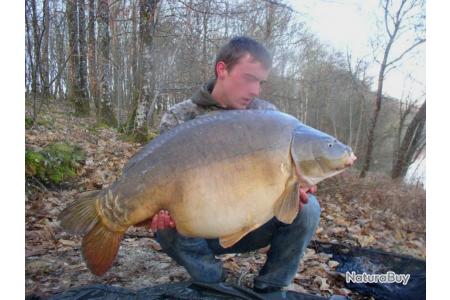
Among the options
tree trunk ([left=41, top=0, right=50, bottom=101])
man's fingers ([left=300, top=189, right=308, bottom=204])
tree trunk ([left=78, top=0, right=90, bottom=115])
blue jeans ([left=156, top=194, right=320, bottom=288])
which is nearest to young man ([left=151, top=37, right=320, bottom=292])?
blue jeans ([left=156, top=194, right=320, bottom=288])

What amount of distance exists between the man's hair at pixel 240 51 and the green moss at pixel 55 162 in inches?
28.1

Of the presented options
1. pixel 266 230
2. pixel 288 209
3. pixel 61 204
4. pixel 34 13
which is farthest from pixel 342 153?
pixel 34 13

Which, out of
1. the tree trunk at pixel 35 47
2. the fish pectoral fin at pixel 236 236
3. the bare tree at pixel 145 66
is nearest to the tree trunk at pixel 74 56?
the tree trunk at pixel 35 47

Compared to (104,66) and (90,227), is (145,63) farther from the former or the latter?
(90,227)

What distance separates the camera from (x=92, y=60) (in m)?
1.79

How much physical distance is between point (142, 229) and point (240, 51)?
0.93 metres

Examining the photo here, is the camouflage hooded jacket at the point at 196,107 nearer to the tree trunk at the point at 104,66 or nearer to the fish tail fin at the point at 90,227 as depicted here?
the tree trunk at the point at 104,66

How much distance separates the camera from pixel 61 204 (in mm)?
1764

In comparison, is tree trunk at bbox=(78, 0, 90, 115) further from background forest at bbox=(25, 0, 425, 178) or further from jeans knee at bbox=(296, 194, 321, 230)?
jeans knee at bbox=(296, 194, 321, 230)

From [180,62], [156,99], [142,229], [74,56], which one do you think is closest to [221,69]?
[180,62]

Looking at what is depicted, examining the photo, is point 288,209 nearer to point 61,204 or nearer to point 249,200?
point 249,200

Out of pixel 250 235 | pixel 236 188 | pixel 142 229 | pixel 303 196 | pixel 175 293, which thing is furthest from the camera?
pixel 142 229

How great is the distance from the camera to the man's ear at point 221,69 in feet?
5.71

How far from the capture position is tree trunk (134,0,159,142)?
1817 mm
